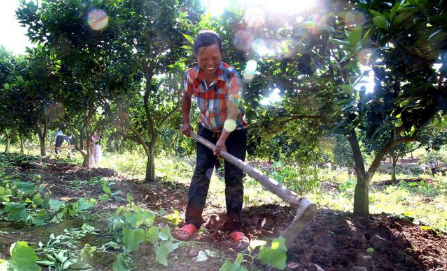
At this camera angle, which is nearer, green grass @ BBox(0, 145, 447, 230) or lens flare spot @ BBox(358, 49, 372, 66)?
lens flare spot @ BBox(358, 49, 372, 66)

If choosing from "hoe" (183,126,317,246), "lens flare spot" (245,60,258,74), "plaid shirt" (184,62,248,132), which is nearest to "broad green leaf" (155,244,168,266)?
"hoe" (183,126,317,246)

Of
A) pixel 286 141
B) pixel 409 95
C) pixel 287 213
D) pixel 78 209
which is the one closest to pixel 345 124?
pixel 409 95

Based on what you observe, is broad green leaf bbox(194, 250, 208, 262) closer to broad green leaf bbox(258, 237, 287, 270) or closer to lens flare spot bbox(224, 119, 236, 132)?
broad green leaf bbox(258, 237, 287, 270)

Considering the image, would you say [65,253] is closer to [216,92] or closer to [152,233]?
[152,233]

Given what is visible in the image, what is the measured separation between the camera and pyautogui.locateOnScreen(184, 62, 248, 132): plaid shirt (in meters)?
2.21

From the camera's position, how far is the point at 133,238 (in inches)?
68.7

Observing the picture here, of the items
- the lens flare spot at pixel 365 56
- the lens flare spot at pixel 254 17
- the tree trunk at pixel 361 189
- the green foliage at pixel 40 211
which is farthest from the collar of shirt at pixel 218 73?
the tree trunk at pixel 361 189

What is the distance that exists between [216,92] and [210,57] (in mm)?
279

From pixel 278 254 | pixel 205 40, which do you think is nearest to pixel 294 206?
pixel 278 254

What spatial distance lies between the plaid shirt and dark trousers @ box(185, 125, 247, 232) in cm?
14

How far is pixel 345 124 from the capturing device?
1.67 m

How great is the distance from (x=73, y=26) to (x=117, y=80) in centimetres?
86

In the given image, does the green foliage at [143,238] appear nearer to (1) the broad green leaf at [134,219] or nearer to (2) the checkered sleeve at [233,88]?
(1) the broad green leaf at [134,219]

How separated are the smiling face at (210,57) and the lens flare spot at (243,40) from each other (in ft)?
1.81
